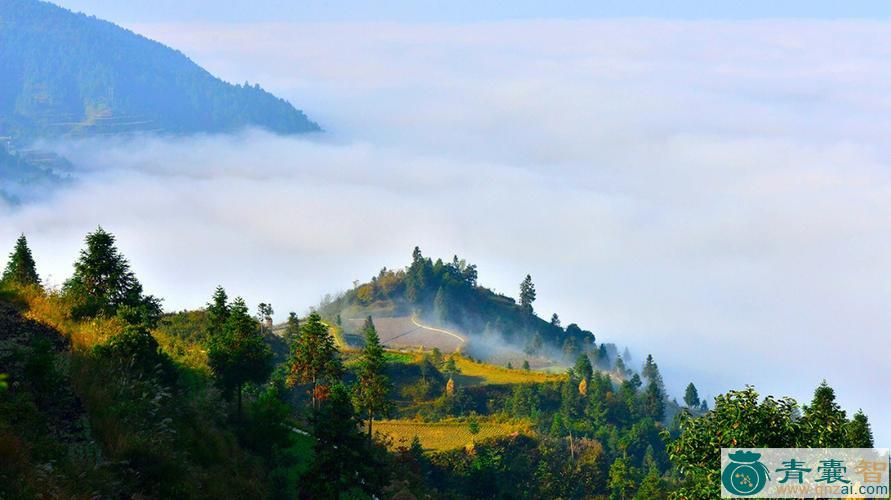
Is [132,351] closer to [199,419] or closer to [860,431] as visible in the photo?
[199,419]

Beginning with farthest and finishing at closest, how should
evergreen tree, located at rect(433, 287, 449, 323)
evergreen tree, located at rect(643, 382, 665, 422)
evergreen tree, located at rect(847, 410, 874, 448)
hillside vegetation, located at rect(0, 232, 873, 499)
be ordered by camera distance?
1. evergreen tree, located at rect(433, 287, 449, 323)
2. evergreen tree, located at rect(643, 382, 665, 422)
3. evergreen tree, located at rect(847, 410, 874, 448)
4. hillside vegetation, located at rect(0, 232, 873, 499)

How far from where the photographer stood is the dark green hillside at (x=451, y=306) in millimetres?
150750

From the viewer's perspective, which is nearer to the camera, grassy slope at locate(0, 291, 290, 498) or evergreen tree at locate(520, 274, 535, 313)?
grassy slope at locate(0, 291, 290, 498)

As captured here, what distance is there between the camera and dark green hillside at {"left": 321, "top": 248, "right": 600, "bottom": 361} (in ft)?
495

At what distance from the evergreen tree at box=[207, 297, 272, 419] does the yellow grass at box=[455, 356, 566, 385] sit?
220 feet

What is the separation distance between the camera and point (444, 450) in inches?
2840

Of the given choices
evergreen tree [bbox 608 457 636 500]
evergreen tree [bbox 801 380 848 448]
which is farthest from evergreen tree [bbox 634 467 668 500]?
evergreen tree [bbox 801 380 848 448]

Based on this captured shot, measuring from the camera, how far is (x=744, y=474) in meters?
21.6

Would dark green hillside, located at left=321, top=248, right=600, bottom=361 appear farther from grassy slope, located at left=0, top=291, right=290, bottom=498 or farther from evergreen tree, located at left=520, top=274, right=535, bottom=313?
grassy slope, located at left=0, top=291, right=290, bottom=498

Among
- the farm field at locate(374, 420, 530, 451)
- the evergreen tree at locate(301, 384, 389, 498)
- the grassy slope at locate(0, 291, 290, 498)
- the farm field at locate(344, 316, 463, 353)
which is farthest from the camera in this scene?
the farm field at locate(344, 316, 463, 353)

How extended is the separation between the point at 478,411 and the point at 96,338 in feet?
236

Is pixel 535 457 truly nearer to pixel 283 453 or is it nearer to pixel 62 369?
pixel 283 453

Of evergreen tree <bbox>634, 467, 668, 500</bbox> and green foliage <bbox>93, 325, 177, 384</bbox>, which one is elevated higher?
green foliage <bbox>93, 325, 177, 384</bbox>

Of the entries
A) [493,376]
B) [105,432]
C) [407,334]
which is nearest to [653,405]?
[493,376]
